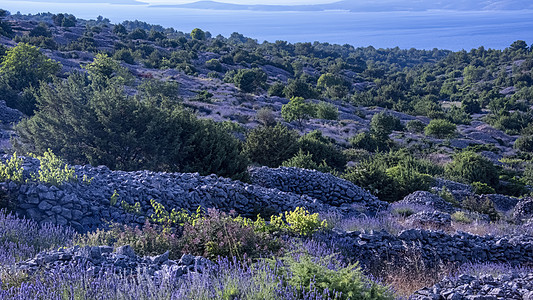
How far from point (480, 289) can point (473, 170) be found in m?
17.2

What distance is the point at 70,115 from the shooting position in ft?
40.5

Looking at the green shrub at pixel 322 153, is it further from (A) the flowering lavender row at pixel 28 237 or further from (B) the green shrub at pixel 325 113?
(B) the green shrub at pixel 325 113

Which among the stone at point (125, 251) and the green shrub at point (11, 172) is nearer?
the stone at point (125, 251)

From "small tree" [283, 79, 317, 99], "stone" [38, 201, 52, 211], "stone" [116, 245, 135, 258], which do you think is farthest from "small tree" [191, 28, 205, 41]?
"stone" [116, 245, 135, 258]

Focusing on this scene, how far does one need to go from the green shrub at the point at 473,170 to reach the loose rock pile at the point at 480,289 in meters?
15.4

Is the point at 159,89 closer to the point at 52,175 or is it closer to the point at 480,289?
the point at 52,175

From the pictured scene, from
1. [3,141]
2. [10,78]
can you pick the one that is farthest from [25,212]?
[10,78]

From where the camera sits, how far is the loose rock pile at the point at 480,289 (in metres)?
4.76

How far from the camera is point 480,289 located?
16.3 feet

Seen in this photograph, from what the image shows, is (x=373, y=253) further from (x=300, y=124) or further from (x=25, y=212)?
(x=300, y=124)

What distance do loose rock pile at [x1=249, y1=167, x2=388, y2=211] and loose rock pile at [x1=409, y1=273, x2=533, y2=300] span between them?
7068 mm

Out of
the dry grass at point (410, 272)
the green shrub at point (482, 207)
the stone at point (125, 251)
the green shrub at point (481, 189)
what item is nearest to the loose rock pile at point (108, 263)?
the stone at point (125, 251)

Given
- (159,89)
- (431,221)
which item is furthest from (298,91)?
(431,221)

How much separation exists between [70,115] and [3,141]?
541cm
